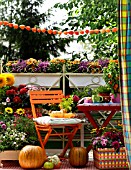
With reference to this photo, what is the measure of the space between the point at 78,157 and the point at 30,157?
518mm

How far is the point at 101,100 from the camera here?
4.81 meters

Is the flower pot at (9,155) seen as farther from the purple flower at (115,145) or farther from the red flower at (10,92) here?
the purple flower at (115,145)

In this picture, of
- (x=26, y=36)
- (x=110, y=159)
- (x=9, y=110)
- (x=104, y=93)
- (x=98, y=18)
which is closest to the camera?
(x=110, y=159)

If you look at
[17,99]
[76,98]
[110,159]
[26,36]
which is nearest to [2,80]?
[17,99]

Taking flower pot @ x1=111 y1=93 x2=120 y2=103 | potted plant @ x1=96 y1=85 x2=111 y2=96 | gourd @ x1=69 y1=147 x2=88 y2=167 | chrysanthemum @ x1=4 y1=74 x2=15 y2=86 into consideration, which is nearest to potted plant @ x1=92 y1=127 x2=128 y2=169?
gourd @ x1=69 y1=147 x2=88 y2=167

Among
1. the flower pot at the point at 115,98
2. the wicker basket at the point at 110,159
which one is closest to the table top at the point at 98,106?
the flower pot at the point at 115,98

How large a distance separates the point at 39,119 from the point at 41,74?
2.80 feet

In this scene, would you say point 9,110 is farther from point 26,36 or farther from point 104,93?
point 26,36

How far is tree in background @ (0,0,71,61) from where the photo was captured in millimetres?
10055

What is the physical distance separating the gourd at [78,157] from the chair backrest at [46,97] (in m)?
0.82

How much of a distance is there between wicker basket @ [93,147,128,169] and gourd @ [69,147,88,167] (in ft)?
0.80

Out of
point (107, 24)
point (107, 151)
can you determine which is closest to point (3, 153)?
point (107, 151)

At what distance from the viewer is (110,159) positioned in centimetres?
453

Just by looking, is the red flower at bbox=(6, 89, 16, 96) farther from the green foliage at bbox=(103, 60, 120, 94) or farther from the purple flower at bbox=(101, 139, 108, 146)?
the purple flower at bbox=(101, 139, 108, 146)
